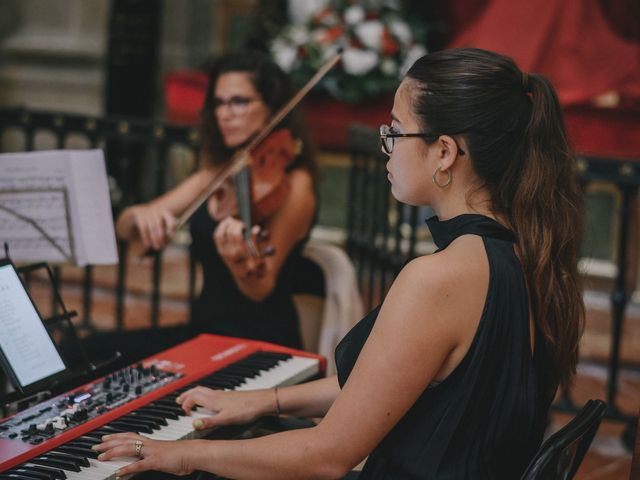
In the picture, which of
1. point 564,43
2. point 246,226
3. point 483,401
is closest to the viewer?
point 483,401

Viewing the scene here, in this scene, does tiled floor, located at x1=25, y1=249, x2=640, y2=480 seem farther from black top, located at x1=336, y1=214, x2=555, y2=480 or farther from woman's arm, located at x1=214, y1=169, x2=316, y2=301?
black top, located at x1=336, y1=214, x2=555, y2=480

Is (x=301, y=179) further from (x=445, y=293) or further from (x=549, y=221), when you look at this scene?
(x=445, y=293)

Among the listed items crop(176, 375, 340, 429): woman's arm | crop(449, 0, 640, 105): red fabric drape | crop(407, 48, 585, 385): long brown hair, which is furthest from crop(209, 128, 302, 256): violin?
crop(449, 0, 640, 105): red fabric drape

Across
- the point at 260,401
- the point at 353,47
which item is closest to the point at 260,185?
the point at 260,401

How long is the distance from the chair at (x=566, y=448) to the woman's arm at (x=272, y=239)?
1308mm

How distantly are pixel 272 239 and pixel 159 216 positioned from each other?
15.7 inches

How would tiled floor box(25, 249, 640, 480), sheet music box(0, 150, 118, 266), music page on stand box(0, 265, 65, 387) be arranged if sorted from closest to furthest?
music page on stand box(0, 265, 65, 387) < sheet music box(0, 150, 118, 266) < tiled floor box(25, 249, 640, 480)

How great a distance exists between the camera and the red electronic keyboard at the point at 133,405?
1.80 meters

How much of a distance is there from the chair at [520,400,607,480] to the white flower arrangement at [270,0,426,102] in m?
3.95

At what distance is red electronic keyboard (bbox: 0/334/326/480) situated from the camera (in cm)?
180

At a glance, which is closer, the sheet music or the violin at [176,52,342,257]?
the sheet music

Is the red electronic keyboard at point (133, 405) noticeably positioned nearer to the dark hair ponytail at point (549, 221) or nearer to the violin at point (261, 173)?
the violin at point (261, 173)

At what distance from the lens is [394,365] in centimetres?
171

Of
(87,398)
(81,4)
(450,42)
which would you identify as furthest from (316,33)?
(87,398)
